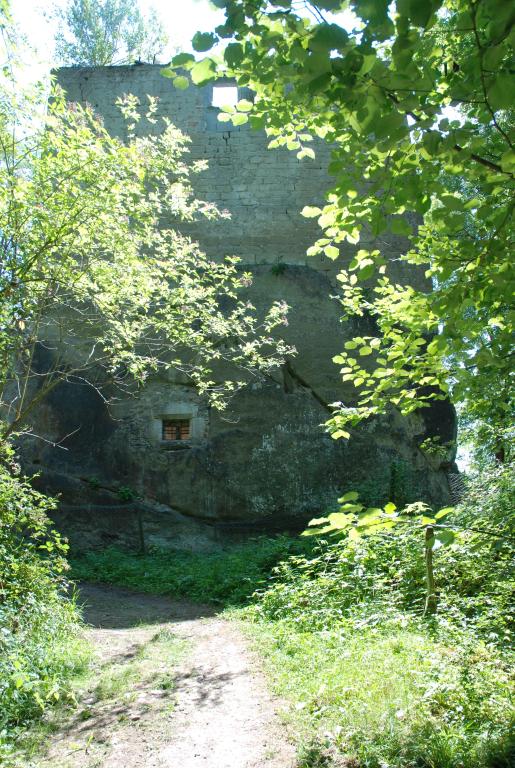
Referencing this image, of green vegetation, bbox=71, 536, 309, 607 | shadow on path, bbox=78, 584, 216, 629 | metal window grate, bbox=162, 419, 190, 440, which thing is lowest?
shadow on path, bbox=78, 584, 216, 629

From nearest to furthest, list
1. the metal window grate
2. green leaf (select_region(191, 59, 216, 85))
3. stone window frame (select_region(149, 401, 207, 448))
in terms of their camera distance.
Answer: green leaf (select_region(191, 59, 216, 85)) < stone window frame (select_region(149, 401, 207, 448)) < the metal window grate

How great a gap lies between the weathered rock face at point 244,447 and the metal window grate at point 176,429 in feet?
0.14

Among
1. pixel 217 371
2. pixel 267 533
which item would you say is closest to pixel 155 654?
pixel 267 533

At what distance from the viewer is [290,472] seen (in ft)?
37.0

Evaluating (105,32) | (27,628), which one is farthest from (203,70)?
(105,32)

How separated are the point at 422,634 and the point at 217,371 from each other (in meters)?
7.98

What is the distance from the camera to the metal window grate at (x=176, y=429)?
456 inches

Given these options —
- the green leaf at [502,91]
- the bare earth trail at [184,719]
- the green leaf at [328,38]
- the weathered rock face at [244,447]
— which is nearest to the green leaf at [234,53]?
the green leaf at [328,38]

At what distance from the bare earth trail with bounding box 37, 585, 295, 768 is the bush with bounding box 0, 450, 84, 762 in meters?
0.27

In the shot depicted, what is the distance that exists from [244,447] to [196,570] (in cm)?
276

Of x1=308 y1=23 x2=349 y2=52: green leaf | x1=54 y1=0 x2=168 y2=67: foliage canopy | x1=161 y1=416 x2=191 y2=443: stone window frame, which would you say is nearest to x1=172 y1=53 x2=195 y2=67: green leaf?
x1=308 y1=23 x2=349 y2=52: green leaf

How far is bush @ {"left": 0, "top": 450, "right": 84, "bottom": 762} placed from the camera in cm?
377

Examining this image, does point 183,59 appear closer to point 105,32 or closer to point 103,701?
point 103,701

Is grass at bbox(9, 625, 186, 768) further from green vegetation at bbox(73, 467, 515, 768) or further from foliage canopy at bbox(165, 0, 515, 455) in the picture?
foliage canopy at bbox(165, 0, 515, 455)
